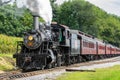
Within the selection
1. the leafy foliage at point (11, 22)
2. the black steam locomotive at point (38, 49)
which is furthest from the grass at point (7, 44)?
the leafy foliage at point (11, 22)

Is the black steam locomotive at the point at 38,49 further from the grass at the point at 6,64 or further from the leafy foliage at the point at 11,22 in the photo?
the leafy foliage at the point at 11,22

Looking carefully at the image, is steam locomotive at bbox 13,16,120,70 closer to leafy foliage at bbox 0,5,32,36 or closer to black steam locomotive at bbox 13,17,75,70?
black steam locomotive at bbox 13,17,75,70

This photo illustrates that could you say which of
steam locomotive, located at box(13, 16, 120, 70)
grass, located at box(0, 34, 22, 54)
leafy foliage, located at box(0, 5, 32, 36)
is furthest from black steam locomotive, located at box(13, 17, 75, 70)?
leafy foliage, located at box(0, 5, 32, 36)

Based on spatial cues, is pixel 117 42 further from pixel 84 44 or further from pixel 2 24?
pixel 84 44

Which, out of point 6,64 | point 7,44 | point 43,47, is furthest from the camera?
point 7,44

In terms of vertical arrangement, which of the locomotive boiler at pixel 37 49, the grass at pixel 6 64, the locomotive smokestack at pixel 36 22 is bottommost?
the grass at pixel 6 64

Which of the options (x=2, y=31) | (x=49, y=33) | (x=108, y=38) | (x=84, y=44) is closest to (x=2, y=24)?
(x=2, y=31)

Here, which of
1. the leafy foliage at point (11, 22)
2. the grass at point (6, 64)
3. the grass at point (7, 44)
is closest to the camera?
the grass at point (6, 64)

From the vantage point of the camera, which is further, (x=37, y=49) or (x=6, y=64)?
(x=6, y=64)

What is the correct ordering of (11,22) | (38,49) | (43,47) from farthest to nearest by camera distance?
(11,22), (38,49), (43,47)

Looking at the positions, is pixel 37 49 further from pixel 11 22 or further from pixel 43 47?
pixel 11 22

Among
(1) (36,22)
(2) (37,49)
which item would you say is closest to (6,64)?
(2) (37,49)

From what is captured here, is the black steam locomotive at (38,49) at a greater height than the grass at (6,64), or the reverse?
the black steam locomotive at (38,49)

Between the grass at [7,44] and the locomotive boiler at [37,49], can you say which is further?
the grass at [7,44]
